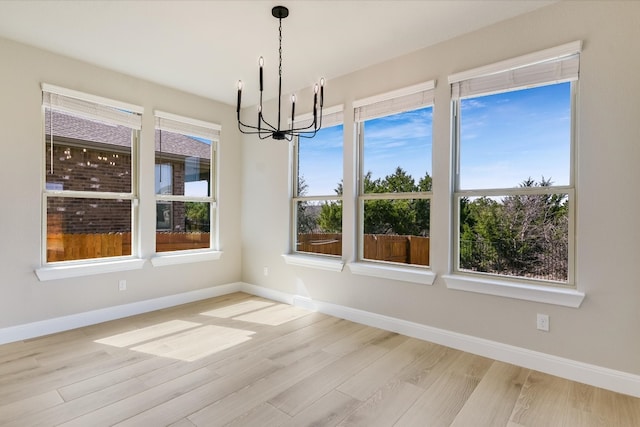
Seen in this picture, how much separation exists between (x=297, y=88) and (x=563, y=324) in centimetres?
362

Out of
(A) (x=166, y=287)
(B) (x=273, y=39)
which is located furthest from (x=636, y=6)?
(A) (x=166, y=287)

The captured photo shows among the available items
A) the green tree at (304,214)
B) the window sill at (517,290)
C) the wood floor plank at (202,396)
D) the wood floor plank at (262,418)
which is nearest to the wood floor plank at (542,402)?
the window sill at (517,290)

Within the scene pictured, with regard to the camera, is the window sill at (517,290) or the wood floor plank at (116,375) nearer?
the wood floor plank at (116,375)

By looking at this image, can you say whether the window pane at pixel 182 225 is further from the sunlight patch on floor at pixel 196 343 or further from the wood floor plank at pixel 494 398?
the wood floor plank at pixel 494 398

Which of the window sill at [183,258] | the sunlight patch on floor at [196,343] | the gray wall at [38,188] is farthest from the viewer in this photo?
the window sill at [183,258]

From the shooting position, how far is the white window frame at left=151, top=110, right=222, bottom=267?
417cm

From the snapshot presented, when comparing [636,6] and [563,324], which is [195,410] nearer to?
[563,324]

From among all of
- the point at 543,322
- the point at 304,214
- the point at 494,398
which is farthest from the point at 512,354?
the point at 304,214

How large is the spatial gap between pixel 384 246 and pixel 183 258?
257 cm

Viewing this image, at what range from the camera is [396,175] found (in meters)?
3.54

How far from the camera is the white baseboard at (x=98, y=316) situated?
3.13 meters

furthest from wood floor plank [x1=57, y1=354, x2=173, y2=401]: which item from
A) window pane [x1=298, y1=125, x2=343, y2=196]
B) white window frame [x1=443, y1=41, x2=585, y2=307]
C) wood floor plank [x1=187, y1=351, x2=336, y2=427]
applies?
white window frame [x1=443, y1=41, x2=585, y2=307]

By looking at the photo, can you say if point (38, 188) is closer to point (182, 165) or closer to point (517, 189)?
point (182, 165)

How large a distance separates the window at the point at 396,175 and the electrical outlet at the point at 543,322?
1.01 m
